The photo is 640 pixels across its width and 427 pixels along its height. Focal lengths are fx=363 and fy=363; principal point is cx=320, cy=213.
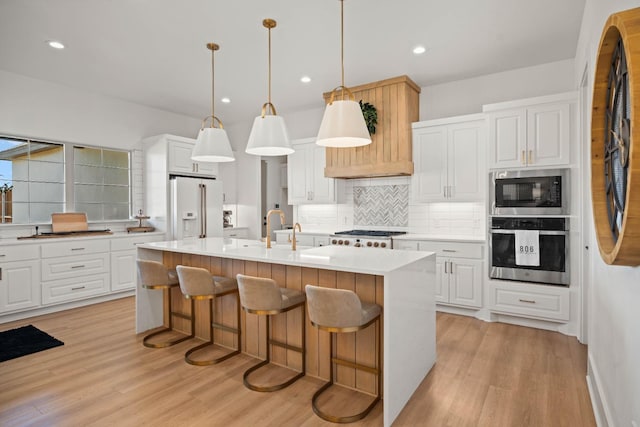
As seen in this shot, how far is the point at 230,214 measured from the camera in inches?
271

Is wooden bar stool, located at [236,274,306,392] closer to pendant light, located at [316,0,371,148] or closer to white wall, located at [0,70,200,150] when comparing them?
pendant light, located at [316,0,371,148]

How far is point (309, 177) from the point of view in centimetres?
564

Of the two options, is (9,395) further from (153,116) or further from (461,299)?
(153,116)

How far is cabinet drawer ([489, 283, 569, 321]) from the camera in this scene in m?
3.61

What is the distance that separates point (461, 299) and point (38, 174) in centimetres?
556

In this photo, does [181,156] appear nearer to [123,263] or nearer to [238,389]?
[123,263]

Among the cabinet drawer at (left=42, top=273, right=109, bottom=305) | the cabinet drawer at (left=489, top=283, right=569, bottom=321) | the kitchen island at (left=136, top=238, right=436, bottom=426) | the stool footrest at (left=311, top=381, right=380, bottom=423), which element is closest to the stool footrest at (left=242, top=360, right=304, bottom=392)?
the kitchen island at (left=136, top=238, right=436, bottom=426)

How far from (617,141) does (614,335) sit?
940mm

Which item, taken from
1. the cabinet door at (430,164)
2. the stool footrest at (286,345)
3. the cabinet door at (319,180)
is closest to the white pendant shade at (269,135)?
the stool footrest at (286,345)

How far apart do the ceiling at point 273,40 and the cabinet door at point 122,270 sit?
230 cm

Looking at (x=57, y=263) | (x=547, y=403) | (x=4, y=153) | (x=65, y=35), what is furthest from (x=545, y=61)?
(x=4, y=153)

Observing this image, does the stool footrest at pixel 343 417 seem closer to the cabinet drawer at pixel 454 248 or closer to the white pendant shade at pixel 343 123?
the white pendant shade at pixel 343 123

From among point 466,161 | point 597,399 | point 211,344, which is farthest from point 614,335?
point 211,344

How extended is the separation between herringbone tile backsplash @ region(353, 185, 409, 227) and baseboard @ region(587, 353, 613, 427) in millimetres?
2847
